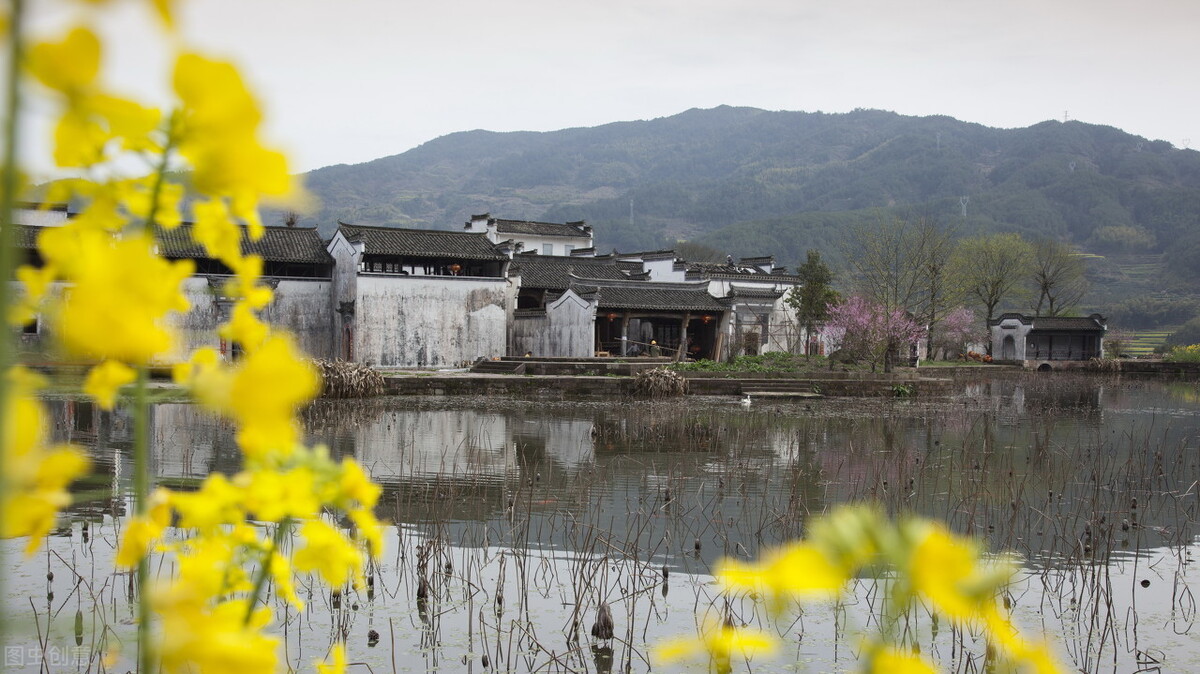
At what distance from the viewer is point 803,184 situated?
134500mm

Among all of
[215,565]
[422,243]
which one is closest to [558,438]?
[215,565]

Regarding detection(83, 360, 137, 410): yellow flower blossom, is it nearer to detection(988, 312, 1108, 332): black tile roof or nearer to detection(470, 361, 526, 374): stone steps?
detection(470, 361, 526, 374): stone steps

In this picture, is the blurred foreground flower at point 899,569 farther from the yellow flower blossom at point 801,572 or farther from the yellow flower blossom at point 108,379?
the yellow flower blossom at point 108,379

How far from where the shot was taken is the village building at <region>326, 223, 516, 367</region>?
27422mm

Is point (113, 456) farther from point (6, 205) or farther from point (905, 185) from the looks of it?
point (905, 185)

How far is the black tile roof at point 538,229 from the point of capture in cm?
3903

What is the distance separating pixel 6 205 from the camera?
1.84 feet

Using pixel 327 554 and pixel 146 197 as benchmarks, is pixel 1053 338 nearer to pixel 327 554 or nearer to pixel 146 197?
pixel 327 554

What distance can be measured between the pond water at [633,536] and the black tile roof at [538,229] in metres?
22.7

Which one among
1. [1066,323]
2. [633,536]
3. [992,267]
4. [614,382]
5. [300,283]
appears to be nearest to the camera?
[633,536]

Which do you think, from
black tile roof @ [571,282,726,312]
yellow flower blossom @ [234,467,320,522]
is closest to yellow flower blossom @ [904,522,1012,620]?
yellow flower blossom @ [234,467,320,522]

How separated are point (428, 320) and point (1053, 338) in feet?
98.3

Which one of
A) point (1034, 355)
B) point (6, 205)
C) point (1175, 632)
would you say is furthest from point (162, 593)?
point (1034, 355)

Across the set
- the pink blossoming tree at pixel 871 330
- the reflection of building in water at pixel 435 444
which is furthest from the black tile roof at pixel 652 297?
the reflection of building in water at pixel 435 444
